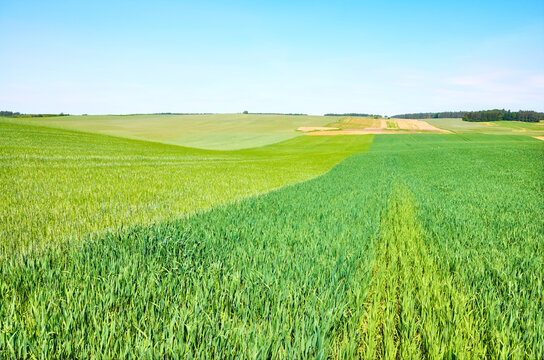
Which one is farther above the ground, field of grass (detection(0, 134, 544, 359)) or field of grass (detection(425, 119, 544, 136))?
field of grass (detection(425, 119, 544, 136))

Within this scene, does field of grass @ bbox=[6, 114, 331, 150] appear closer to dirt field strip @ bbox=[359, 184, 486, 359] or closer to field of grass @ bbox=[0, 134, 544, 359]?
field of grass @ bbox=[0, 134, 544, 359]

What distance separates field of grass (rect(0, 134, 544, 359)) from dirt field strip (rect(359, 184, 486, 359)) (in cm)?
2

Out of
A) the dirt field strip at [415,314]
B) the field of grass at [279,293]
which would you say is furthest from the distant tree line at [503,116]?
the dirt field strip at [415,314]

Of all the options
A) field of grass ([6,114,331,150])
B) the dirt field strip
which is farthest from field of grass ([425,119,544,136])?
the dirt field strip

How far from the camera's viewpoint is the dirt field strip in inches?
99.1

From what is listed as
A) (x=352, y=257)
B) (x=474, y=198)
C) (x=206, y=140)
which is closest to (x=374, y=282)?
(x=352, y=257)

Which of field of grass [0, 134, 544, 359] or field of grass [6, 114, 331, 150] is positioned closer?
field of grass [0, 134, 544, 359]

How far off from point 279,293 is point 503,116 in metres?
163

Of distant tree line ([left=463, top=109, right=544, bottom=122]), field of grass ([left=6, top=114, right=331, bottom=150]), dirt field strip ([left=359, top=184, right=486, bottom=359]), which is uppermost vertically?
distant tree line ([left=463, top=109, right=544, bottom=122])

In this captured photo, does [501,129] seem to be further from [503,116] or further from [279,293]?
[279,293]

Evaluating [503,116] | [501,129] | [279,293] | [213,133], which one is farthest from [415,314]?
[503,116]

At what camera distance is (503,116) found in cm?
12706

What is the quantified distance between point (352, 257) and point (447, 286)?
1205 millimetres

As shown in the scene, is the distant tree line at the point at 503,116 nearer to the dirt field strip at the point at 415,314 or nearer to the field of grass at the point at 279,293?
the field of grass at the point at 279,293
